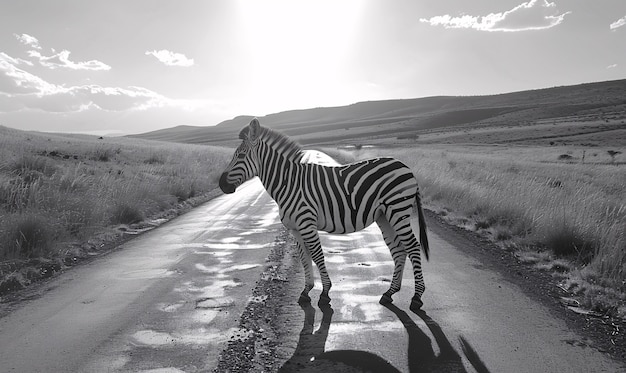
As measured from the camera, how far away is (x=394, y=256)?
6965 millimetres

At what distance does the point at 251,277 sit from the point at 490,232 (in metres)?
7.25

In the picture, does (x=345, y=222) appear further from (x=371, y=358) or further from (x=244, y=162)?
(x=371, y=358)

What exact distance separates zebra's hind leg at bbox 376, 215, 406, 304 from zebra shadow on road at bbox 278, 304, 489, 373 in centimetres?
100

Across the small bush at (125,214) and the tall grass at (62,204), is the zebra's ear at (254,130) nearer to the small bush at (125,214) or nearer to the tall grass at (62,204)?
the tall grass at (62,204)

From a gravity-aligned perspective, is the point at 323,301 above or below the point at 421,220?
below

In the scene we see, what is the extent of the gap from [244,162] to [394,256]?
2.85 meters

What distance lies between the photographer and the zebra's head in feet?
23.1

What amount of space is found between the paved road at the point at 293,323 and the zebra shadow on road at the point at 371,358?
0.02m

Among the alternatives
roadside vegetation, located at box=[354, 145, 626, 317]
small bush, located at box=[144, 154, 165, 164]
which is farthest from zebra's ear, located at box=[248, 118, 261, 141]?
small bush, located at box=[144, 154, 165, 164]

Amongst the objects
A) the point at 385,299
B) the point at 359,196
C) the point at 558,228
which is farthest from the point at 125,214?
the point at 558,228

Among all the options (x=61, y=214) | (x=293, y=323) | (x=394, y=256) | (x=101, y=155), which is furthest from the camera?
(x=101, y=155)

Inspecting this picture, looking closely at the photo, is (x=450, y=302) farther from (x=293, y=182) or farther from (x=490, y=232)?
(x=490, y=232)

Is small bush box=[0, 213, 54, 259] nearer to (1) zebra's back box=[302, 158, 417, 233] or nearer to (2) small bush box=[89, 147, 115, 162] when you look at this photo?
(1) zebra's back box=[302, 158, 417, 233]

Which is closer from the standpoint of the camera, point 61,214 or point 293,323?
point 293,323
